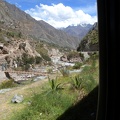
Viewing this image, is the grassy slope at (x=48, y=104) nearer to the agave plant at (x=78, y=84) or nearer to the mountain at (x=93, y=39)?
the agave plant at (x=78, y=84)

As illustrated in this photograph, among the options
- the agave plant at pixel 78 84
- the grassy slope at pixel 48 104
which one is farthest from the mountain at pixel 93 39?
the grassy slope at pixel 48 104

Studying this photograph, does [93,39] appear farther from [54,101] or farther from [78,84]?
[54,101]

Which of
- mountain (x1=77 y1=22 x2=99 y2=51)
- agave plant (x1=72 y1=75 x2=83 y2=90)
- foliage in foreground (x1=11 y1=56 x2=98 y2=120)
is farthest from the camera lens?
agave plant (x1=72 y1=75 x2=83 y2=90)

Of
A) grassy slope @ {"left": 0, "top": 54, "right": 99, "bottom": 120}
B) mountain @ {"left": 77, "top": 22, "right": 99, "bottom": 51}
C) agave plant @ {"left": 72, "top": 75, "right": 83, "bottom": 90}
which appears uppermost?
mountain @ {"left": 77, "top": 22, "right": 99, "bottom": 51}

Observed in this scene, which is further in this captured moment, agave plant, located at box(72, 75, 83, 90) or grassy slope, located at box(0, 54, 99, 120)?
agave plant, located at box(72, 75, 83, 90)

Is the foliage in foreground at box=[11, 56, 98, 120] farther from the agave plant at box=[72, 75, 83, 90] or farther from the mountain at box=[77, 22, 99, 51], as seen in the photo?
the mountain at box=[77, 22, 99, 51]

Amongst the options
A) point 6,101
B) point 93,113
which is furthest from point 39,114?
point 6,101

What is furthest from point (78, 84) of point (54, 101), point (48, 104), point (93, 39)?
point (93, 39)

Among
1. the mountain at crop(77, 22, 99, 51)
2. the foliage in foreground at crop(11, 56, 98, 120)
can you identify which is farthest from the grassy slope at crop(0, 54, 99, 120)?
the mountain at crop(77, 22, 99, 51)

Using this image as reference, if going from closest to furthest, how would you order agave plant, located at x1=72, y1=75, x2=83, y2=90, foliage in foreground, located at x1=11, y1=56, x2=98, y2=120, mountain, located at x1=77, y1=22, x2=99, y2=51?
mountain, located at x1=77, y1=22, x2=99, y2=51, foliage in foreground, located at x1=11, y1=56, x2=98, y2=120, agave plant, located at x1=72, y1=75, x2=83, y2=90

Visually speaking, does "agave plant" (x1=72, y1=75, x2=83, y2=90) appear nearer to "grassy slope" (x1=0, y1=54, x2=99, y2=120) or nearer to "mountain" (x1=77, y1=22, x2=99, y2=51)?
"grassy slope" (x1=0, y1=54, x2=99, y2=120)

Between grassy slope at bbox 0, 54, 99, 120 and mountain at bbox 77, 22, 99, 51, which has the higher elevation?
mountain at bbox 77, 22, 99, 51
